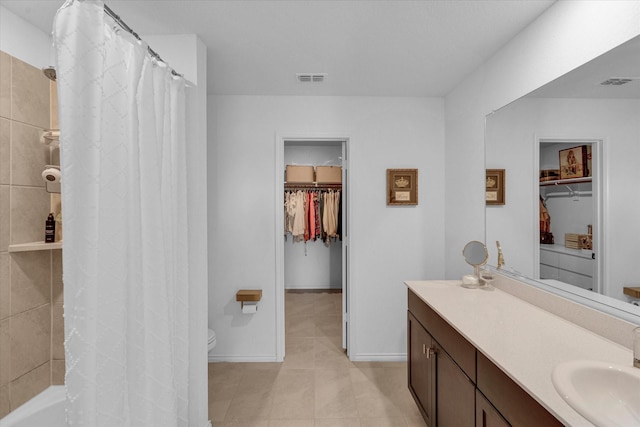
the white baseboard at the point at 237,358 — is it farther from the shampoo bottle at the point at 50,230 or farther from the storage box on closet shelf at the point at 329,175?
the storage box on closet shelf at the point at 329,175

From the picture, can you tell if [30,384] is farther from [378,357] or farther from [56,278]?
[378,357]

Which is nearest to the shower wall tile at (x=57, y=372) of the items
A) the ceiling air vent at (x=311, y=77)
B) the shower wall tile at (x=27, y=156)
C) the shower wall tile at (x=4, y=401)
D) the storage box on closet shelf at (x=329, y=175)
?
the shower wall tile at (x=4, y=401)

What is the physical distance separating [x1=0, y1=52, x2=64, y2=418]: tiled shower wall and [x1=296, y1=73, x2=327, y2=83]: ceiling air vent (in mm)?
1596

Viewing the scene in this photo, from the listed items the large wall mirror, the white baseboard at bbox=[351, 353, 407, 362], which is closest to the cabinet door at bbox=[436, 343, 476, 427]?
the large wall mirror

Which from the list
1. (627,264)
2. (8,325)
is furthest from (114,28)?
(627,264)

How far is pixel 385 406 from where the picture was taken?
7.59ft

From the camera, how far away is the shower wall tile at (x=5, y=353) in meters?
1.67

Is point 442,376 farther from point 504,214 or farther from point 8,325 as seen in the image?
point 8,325

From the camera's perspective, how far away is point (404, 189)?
297 cm

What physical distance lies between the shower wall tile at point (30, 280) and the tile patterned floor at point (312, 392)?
131 cm

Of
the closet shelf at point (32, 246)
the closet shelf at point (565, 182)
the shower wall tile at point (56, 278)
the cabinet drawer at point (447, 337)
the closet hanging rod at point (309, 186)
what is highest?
the closet hanging rod at point (309, 186)

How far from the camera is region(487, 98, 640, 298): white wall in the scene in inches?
52.0

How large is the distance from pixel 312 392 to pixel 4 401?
181 cm

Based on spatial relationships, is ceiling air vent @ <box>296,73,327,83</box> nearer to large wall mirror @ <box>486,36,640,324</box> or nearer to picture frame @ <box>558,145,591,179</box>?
large wall mirror @ <box>486,36,640,324</box>
